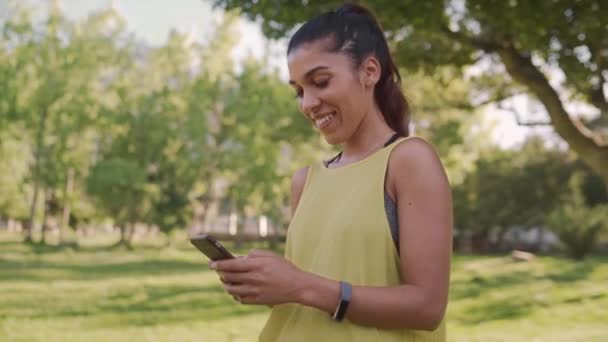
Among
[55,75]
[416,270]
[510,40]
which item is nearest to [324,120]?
[416,270]

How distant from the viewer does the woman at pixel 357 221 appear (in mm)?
1623

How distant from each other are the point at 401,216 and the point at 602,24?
8.53m

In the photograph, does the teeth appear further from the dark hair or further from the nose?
the dark hair

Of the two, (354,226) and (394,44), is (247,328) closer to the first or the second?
(394,44)

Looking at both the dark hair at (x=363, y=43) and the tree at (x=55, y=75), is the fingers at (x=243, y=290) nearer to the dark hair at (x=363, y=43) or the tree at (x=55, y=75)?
the dark hair at (x=363, y=43)

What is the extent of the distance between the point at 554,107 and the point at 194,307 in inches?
304

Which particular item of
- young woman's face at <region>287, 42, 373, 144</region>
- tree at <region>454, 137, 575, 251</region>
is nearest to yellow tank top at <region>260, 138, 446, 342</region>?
young woman's face at <region>287, 42, 373, 144</region>

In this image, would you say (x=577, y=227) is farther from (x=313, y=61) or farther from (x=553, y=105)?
(x=313, y=61)

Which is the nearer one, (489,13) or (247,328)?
(489,13)

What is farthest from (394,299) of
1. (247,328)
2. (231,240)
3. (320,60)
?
(231,240)

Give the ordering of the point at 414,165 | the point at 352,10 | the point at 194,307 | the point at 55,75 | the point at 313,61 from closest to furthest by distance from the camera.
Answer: the point at 414,165 → the point at 313,61 → the point at 352,10 → the point at 194,307 → the point at 55,75

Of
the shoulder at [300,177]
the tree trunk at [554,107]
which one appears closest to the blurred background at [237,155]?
the tree trunk at [554,107]

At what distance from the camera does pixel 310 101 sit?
6.12 ft

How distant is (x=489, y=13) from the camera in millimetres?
9438
